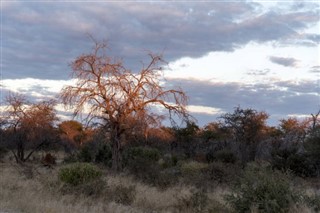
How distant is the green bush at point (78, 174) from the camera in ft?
63.7

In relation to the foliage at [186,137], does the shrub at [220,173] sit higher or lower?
lower

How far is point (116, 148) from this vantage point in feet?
86.9

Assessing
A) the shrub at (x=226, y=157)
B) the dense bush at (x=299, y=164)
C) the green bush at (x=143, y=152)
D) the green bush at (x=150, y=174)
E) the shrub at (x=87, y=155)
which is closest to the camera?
the green bush at (x=150, y=174)

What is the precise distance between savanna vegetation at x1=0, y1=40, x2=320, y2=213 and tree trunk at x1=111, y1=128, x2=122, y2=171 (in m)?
0.06

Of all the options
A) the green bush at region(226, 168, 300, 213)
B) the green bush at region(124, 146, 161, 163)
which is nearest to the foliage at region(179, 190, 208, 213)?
the green bush at region(226, 168, 300, 213)

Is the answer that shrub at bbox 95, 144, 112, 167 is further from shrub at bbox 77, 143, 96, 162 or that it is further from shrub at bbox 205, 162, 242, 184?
shrub at bbox 205, 162, 242, 184

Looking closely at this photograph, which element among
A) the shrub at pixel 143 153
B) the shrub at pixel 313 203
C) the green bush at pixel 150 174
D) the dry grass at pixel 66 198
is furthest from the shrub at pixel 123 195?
the shrub at pixel 143 153

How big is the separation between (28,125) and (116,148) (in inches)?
505

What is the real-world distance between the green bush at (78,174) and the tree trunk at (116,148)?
5.65 meters

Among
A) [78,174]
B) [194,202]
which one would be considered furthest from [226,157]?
[194,202]

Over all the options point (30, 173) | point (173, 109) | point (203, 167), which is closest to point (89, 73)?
point (173, 109)

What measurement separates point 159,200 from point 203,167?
10.3 metres

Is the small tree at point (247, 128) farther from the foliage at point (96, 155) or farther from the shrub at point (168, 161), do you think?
the foliage at point (96, 155)

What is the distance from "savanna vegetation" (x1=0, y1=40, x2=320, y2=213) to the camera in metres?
14.4
